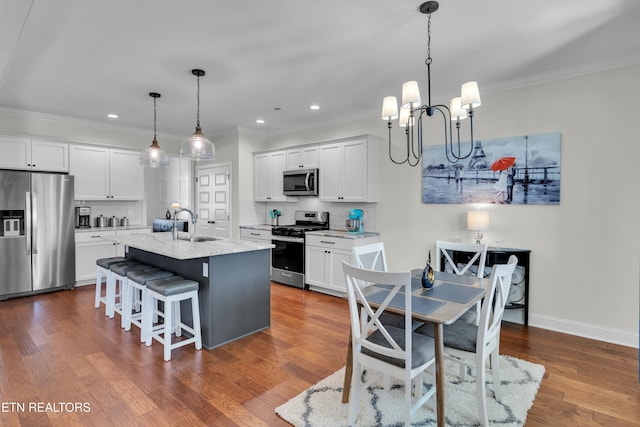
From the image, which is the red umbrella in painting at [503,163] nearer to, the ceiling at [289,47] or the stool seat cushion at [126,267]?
the ceiling at [289,47]

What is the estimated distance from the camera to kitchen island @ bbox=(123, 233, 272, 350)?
10.2ft

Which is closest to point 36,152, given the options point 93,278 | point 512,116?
point 93,278

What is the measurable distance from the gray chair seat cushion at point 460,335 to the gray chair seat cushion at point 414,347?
0.43 feet

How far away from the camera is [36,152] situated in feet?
16.2

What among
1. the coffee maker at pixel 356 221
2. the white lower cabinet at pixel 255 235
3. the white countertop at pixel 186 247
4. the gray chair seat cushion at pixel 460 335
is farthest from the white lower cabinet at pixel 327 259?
the gray chair seat cushion at pixel 460 335

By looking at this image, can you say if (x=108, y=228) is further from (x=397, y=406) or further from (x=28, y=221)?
(x=397, y=406)

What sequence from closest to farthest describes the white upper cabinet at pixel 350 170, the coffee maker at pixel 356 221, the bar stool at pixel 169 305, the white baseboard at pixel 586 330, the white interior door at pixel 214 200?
the bar stool at pixel 169 305 → the white baseboard at pixel 586 330 → the white upper cabinet at pixel 350 170 → the coffee maker at pixel 356 221 → the white interior door at pixel 214 200

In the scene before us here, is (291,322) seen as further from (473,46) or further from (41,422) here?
(473,46)

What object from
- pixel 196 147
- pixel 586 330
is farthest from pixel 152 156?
pixel 586 330

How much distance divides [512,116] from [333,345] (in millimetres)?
3125

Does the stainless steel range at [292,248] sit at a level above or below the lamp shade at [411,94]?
below

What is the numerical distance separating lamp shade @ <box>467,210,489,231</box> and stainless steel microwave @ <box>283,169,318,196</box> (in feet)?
7.82

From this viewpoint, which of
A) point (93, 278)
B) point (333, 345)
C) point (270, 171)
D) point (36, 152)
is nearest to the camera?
point (333, 345)

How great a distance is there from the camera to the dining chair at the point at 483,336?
6.36ft
